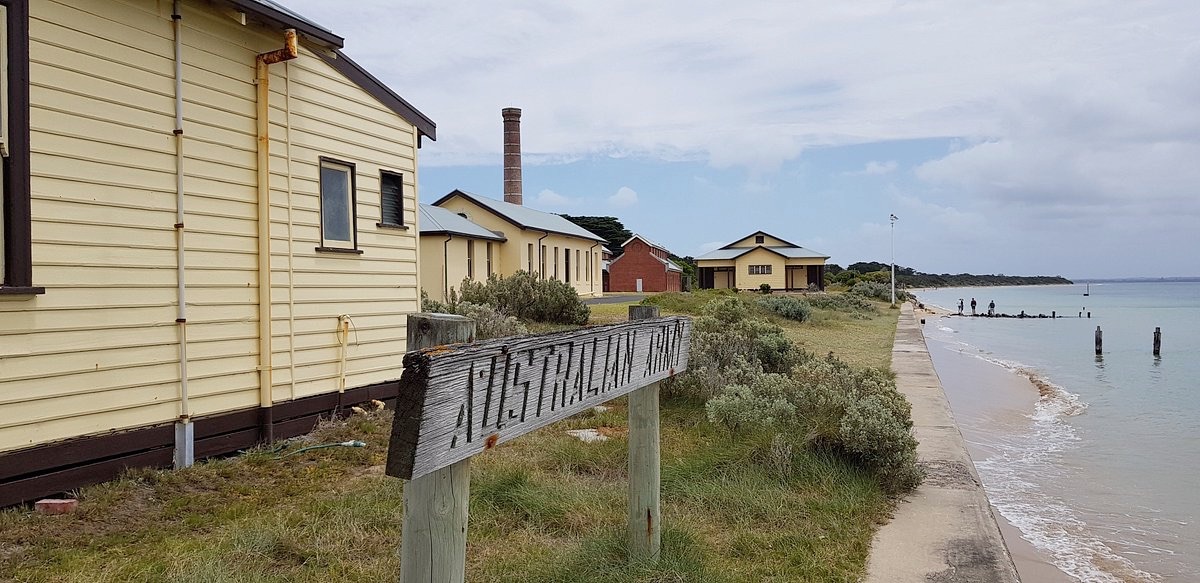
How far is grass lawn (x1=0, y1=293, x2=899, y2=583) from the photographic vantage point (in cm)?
395

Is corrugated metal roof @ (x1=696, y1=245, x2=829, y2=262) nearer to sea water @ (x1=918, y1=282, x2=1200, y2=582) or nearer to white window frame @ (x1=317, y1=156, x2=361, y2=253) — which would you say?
sea water @ (x1=918, y1=282, x2=1200, y2=582)

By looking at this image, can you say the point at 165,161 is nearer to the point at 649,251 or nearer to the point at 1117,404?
the point at 1117,404

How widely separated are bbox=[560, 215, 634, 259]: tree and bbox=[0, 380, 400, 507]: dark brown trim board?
69.8 m

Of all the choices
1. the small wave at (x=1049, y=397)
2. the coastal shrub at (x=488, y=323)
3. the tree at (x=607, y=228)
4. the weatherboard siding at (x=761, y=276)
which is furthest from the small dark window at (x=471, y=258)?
the tree at (x=607, y=228)

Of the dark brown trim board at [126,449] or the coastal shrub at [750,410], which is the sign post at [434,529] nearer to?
the dark brown trim board at [126,449]

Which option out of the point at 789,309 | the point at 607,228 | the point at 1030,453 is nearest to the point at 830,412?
the point at 1030,453

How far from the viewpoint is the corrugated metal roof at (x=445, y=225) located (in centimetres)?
2426

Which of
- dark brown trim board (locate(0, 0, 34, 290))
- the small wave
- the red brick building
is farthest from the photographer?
the red brick building

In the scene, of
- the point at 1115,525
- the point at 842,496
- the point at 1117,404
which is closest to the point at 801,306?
the point at 1117,404

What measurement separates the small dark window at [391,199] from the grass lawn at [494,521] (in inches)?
111

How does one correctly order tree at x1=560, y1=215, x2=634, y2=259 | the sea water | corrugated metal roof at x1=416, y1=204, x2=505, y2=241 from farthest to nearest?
tree at x1=560, y1=215, x2=634, y2=259 < corrugated metal roof at x1=416, y1=204, x2=505, y2=241 < the sea water

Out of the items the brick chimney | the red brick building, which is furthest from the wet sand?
the red brick building

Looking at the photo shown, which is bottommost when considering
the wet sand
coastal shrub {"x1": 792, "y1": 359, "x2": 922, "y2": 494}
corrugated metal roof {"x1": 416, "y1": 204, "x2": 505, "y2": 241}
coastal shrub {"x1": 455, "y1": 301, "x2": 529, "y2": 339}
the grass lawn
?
the wet sand

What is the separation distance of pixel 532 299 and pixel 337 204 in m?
10.2
